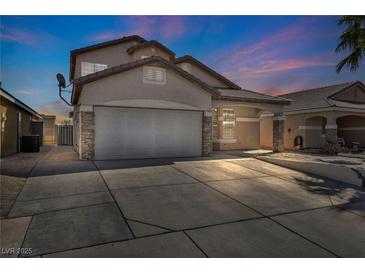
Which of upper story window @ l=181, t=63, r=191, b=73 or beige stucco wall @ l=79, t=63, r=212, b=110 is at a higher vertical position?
upper story window @ l=181, t=63, r=191, b=73

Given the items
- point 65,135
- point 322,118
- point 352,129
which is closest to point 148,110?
point 65,135

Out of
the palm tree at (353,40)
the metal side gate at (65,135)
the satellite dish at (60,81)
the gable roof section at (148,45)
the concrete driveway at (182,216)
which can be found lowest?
the concrete driveway at (182,216)

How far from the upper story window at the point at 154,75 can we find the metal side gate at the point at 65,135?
1423 cm

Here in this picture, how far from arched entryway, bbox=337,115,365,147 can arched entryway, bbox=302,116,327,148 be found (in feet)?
7.84

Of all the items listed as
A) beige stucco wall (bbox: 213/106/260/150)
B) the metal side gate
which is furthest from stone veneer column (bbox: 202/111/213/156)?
the metal side gate

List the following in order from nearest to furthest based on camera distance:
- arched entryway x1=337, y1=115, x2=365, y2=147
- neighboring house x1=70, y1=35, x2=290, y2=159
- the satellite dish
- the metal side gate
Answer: neighboring house x1=70, y1=35, x2=290, y2=159, the satellite dish, arched entryway x1=337, y1=115, x2=365, y2=147, the metal side gate

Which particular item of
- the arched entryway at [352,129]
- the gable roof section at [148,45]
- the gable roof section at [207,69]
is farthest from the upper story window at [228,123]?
the arched entryway at [352,129]

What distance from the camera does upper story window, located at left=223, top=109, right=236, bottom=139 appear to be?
16.4 metres

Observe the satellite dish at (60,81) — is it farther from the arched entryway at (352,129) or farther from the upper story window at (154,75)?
the arched entryway at (352,129)

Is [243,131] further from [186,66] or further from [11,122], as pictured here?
[11,122]

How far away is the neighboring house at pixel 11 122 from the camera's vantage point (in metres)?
11.5

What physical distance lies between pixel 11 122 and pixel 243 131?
1507cm

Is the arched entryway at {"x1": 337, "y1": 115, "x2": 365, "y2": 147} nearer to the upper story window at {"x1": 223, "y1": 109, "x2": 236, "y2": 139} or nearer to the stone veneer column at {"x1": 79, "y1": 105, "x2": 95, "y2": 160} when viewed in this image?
the upper story window at {"x1": 223, "y1": 109, "x2": 236, "y2": 139}

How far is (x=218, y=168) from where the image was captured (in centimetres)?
948
